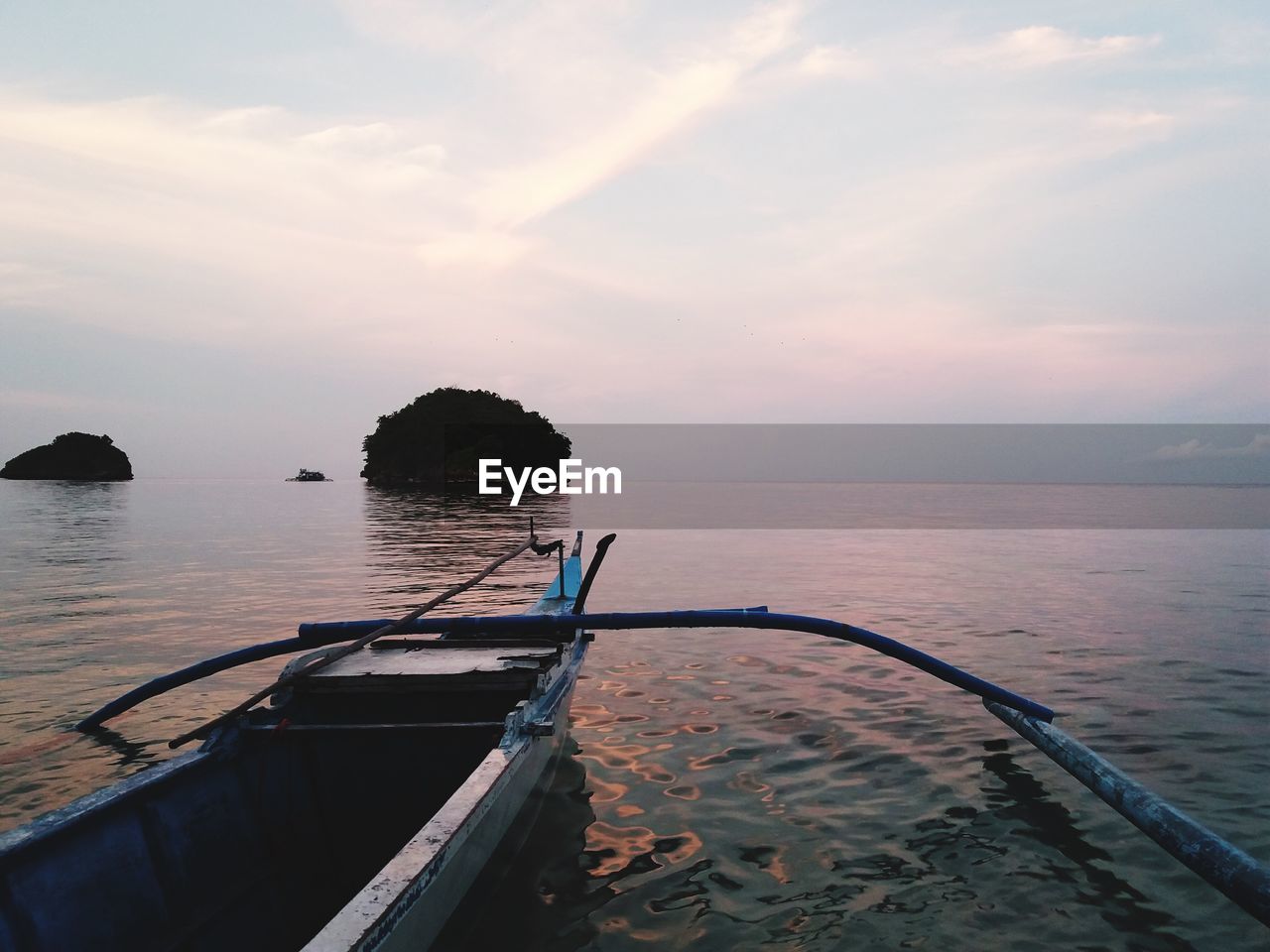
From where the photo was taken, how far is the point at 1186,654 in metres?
11.3

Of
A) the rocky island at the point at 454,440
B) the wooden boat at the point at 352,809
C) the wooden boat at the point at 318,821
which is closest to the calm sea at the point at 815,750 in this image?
the wooden boat at the point at 352,809

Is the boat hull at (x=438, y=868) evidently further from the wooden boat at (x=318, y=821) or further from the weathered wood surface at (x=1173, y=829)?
the weathered wood surface at (x=1173, y=829)

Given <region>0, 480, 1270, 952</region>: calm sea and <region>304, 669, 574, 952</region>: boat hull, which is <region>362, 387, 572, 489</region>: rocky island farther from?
<region>304, 669, 574, 952</region>: boat hull

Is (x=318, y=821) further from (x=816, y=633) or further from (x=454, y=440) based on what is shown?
(x=454, y=440)

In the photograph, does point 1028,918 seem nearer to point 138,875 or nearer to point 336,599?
point 138,875

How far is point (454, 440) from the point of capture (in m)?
148

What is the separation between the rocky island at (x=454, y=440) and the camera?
13825 centimetres

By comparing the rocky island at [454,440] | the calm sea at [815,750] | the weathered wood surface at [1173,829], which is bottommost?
the calm sea at [815,750]

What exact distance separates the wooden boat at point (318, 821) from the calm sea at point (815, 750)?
2.71 ft

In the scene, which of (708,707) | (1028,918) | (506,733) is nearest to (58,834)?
(506,733)

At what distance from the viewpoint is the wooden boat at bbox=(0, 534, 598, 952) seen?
10.9 feet

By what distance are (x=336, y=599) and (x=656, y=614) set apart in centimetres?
1136

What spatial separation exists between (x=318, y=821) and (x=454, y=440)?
14677 centimetres

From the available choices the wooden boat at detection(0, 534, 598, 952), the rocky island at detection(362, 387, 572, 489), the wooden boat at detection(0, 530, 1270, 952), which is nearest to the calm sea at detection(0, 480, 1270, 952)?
the wooden boat at detection(0, 530, 1270, 952)
